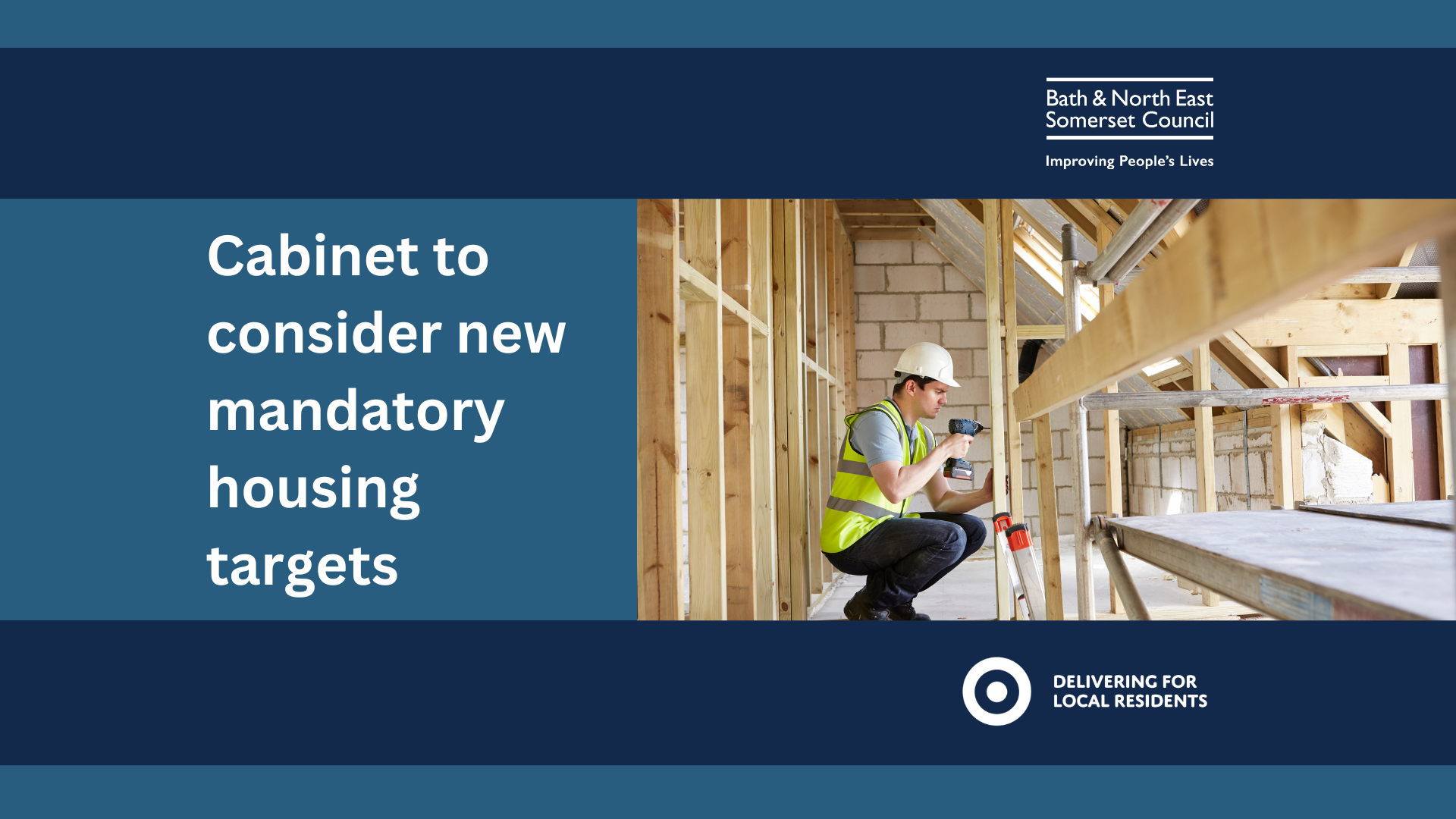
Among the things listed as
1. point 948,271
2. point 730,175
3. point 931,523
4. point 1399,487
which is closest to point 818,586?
point 931,523

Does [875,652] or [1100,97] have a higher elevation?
[1100,97]

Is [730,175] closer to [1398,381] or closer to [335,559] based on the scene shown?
[335,559]

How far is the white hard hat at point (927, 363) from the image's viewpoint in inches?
141

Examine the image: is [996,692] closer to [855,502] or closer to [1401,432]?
[855,502]

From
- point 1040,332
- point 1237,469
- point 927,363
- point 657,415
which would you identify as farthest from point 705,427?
point 1237,469

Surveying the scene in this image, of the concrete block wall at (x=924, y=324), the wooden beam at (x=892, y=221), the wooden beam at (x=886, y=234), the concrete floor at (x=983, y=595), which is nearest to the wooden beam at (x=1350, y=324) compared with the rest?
the concrete floor at (x=983, y=595)

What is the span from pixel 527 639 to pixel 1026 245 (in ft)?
19.2

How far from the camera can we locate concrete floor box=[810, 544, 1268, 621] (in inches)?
178

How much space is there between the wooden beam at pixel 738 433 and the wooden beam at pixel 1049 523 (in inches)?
34.8

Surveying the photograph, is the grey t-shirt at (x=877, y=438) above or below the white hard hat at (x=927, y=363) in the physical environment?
below

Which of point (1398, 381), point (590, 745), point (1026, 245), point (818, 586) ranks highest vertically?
point (1026, 245)

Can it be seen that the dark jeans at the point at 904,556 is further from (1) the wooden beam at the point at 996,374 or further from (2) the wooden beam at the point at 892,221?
(2) the wooden beam at the point at 892,221

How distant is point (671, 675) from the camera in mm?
1186

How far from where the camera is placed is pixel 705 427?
2520 mm
